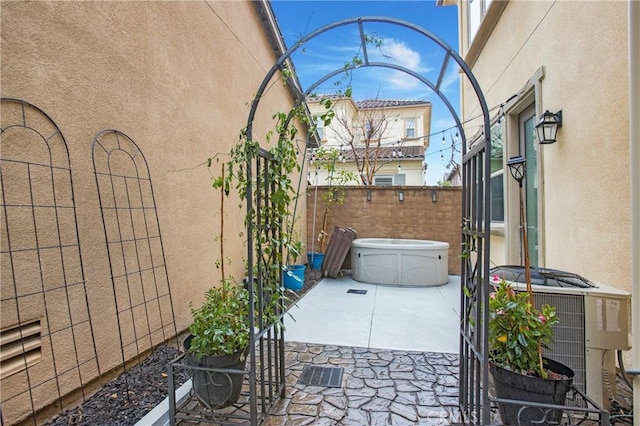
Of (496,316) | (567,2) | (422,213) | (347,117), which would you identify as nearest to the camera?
(496,316)

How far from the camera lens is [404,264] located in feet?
19.2

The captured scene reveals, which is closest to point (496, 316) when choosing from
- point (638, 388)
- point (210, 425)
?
point (638, 388)

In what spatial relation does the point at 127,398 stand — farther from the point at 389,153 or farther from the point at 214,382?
the point at 389,153

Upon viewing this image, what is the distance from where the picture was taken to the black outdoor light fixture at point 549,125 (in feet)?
10.6

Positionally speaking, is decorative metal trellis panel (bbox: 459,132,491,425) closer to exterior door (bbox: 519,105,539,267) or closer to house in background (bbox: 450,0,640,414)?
house in background (bbox: 450,0,640,414)

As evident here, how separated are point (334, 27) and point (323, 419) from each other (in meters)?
2.50

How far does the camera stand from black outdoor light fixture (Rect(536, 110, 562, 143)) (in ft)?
10.6

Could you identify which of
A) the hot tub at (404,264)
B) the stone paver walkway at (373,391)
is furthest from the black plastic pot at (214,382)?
the hot tub at (404,264)

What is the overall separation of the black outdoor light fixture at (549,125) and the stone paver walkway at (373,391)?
7.95 feet

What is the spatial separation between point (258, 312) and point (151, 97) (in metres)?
2.07

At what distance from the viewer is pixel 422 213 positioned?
7168mm

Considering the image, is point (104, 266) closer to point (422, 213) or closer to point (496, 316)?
point (496, 316)

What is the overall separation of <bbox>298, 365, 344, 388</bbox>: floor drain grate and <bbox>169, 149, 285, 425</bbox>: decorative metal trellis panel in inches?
10.7

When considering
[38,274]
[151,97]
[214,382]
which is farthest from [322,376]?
[151,97]
